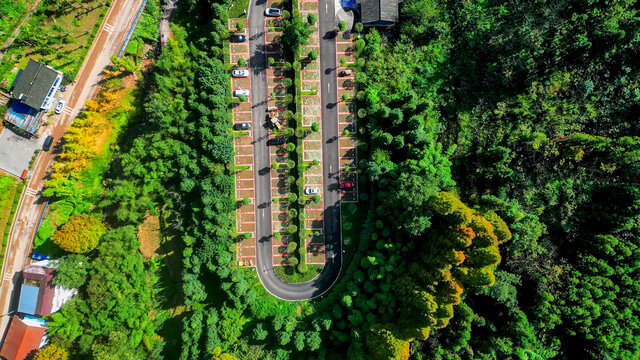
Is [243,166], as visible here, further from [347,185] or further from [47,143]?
[47,143]

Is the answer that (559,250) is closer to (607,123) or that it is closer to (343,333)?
(607,123)

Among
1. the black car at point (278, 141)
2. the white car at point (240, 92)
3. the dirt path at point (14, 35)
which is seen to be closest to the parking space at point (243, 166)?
the white car at point (240, 92)

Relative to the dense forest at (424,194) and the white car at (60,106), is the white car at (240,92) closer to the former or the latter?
the dense forest at (424,194)

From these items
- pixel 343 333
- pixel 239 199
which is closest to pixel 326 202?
pixel 239 199

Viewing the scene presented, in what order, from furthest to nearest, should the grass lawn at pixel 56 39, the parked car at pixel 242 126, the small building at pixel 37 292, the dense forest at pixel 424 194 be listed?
the grass lawn at pixel 56 39, the parked car at pixel 242 126, the small building at pixel 37 292, the dense forest at pixel 424 194

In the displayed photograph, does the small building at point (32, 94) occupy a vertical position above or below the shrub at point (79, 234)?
above

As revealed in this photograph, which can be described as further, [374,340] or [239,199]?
[239,199]
